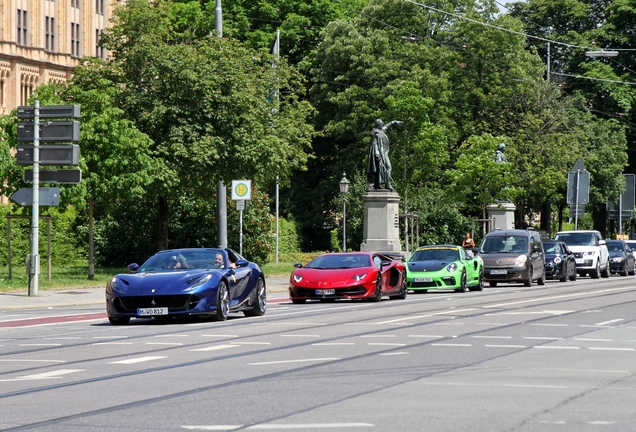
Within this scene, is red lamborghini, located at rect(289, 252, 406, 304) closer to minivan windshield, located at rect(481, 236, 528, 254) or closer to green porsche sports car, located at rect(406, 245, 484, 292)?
green porsche sports car, located at rect(406, 245, 484, 292)

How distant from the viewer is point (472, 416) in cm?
922

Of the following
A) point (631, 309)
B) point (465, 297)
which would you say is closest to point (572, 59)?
point (465, 297)

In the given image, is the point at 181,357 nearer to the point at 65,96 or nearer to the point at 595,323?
the point at 595,323

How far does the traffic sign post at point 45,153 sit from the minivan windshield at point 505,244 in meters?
15.9

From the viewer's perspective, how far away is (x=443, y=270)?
114ft

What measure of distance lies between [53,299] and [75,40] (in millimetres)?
64555

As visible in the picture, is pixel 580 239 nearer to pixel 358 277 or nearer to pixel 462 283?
pixel 462 283

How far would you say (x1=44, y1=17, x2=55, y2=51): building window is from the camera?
88312 millimetres

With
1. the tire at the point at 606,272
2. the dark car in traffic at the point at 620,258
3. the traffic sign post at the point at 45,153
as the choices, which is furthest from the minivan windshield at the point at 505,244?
the traffic sign post at the point at 45,153

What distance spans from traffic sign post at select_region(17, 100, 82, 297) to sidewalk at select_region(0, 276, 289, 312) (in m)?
0.67

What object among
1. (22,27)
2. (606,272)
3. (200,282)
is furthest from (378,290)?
(22,27)

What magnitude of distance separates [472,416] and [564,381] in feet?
8.55

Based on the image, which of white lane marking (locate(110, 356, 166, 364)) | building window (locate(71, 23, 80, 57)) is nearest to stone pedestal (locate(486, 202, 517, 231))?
building window (locate(71, 23, 80, 57))

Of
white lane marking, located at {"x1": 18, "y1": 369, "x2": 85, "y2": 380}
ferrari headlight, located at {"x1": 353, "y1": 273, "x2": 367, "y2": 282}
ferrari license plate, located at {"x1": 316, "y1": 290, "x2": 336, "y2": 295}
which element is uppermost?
ferrari headlight, located at {"x1": 353, "y1": 273, "x2": 367, "y2": 282}
